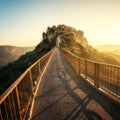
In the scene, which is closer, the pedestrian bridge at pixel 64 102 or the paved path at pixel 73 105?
the pedestrian bridge at pixel 64 102

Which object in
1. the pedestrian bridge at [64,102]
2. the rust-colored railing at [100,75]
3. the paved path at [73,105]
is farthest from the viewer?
the rust-colored railing at [100,75]

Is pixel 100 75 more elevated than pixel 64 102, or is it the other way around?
pixel 100 75

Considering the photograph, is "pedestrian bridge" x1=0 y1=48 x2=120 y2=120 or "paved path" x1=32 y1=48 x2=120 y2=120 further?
"paved path" x1=32 y1=48 x2=120 y2=120

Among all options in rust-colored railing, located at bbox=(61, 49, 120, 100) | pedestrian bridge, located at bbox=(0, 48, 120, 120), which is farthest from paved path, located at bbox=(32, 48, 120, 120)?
rust-colored railing, located at bbox=(61, 49, 120, 100)

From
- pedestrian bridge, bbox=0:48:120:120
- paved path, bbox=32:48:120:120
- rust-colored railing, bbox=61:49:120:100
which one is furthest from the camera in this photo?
rust-colored railing, bbox=61:49:120:100

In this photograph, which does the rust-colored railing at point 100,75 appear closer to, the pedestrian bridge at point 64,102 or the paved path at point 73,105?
the pedestrian bridge at point 64,102

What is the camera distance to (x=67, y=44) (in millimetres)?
101312

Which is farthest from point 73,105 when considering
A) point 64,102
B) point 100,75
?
point 100,75

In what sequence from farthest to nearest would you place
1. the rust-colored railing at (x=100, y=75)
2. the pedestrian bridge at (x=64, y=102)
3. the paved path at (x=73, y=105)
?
the rust-colored railing at (x=100, y=75) → the paved path at (x=73, y=105) → the pedestrian bridge at (x=64, y=102)

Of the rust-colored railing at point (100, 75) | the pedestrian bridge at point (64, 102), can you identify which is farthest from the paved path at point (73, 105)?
the rust-colored railing at point (100, 75)

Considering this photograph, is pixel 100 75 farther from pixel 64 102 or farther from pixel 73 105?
pixel 73 105

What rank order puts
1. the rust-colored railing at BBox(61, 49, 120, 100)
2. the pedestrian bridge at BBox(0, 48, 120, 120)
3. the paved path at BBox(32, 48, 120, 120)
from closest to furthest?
1. the pedestrian bridge at BBox(0, 48, 120, 120)
2. the paved path at BBox(32, 48, 120, 120)
3. the rust-colored railing at BBox(61, 49, 120, 100)

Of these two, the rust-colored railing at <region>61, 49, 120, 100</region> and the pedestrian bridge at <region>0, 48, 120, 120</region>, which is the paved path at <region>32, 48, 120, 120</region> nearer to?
the pedestrian bridge at <region>0, 48, 120, 120</region>

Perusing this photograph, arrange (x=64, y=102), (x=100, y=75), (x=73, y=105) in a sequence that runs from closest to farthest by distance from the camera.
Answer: (x=73, y=105) < (x=64, y=102) < (x=100, y=75)
